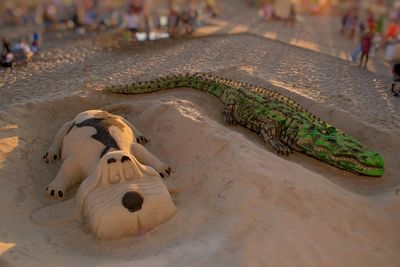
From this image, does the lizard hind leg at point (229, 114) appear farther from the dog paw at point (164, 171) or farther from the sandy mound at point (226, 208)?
the dog paw at point (164, 171)

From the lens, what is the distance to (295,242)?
4734mm

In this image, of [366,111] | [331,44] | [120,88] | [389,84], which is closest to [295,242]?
[366,111]

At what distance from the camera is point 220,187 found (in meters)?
5.70

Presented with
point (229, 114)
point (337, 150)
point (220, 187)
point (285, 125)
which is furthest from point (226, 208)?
point (229, 114)

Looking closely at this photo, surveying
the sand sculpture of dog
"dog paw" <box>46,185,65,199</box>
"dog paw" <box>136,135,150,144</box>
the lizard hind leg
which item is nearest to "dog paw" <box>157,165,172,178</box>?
the sand sculpture of dog

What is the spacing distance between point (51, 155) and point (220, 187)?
106 inches

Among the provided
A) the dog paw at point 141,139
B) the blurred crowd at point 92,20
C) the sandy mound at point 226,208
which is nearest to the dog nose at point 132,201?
the sandy mound at point 226,208

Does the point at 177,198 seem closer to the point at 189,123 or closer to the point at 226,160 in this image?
the point at 226,160

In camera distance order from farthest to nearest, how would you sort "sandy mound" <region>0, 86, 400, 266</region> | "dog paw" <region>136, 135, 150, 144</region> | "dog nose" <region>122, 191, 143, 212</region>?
"dog paw" <region>136, 135, 150, 144</region>, "dog nose" <region>122, 191, 143, 212</region>, "sandy mound" <region>0, 86, 400, 266</region>

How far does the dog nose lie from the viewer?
5016mm

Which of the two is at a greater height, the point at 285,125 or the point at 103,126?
the point at 103,126

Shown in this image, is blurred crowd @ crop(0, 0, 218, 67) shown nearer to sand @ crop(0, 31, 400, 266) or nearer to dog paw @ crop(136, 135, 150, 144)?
sand @ crop(0, 31, 400, 266)

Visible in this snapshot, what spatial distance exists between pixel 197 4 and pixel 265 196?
1953 centimetres

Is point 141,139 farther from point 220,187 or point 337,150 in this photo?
point 337,150
